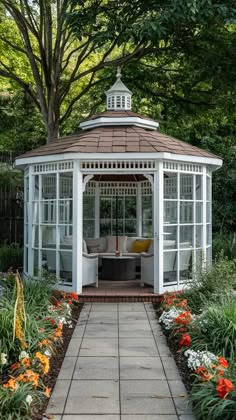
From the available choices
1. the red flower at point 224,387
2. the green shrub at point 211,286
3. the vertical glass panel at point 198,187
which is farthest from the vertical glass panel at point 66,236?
the red flower at point 224,387

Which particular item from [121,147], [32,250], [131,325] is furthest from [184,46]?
[131,325]

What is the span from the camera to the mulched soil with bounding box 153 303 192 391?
434 centimetres

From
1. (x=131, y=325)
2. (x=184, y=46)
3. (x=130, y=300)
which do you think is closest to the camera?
(x=131, y=325)

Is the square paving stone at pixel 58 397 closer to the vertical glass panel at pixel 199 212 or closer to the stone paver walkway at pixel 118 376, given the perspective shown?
the stone paver walkway at pixel 118 376

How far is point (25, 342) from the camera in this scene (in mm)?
4484

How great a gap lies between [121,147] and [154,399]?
4815mm

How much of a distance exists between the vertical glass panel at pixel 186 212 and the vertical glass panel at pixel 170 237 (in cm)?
28

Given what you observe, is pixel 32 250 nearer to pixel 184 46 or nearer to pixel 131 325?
pixel 131 325

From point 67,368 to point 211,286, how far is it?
2.80m

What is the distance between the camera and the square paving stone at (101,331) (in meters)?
5.89

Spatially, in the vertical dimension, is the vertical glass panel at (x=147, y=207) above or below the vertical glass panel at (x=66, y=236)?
above

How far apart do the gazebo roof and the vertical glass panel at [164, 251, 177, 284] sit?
179 cm

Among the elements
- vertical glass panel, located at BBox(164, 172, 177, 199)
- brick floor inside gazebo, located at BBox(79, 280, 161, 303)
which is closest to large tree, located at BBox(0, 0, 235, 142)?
vertical glass panel, located at BBox(164, 172, 177, 199)

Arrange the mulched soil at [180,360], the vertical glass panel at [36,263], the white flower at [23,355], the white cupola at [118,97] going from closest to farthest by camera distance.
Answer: the white flower at [23,355] < the mulched soil at [180,360] < the vertical glass panel at [36,263] < the white cupola at [118,97]
